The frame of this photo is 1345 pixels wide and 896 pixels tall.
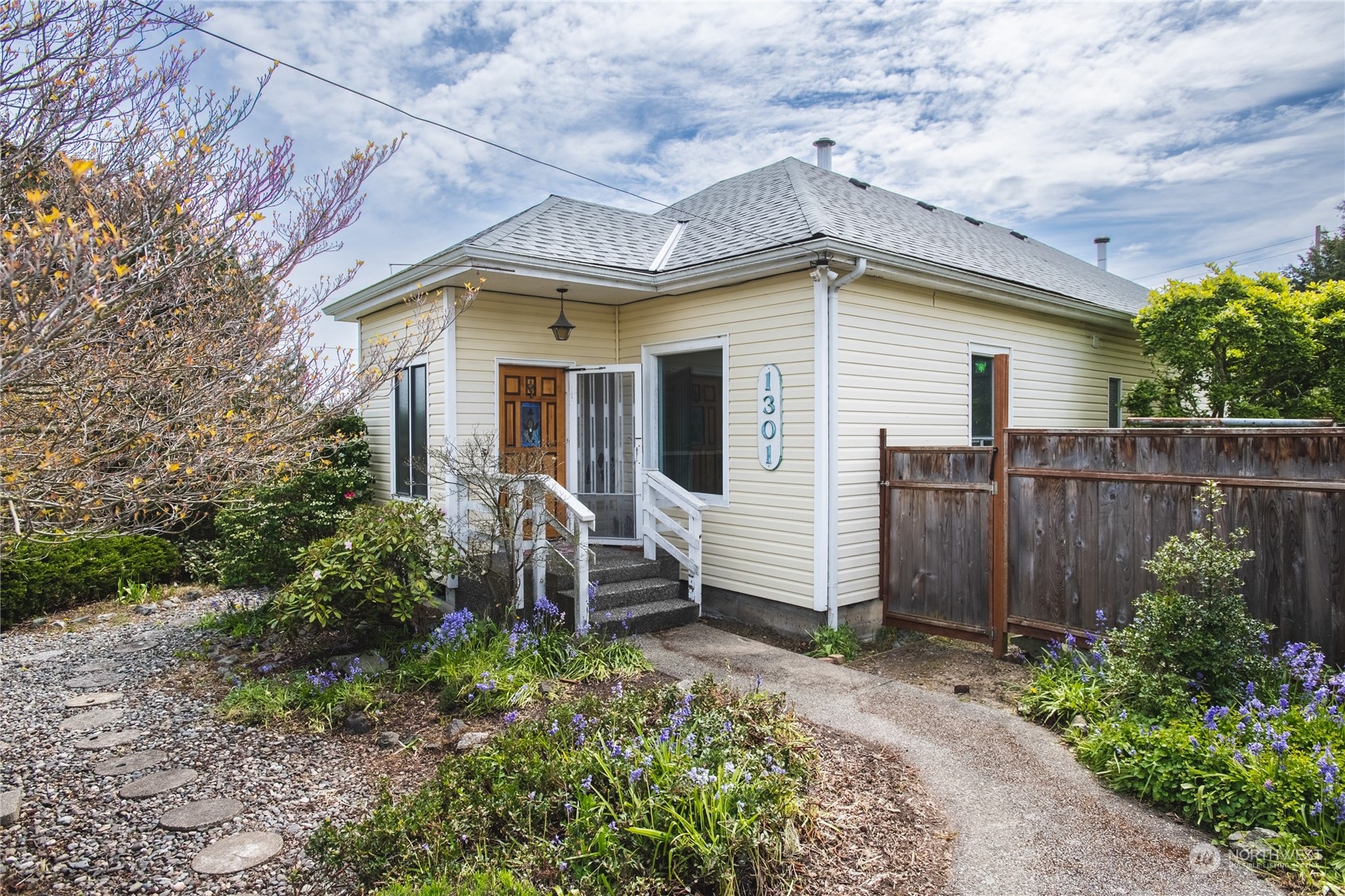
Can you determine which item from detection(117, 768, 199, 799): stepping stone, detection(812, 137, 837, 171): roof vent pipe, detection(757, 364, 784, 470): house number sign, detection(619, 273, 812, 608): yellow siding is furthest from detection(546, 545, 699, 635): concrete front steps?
detection(812, 137, 837, 171): roof vent pipe

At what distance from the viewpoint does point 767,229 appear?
7.81 meters

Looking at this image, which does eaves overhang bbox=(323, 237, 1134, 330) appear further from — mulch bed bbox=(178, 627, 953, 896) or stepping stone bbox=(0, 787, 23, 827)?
stepping stone bbox=(0, 787, 23, 827)

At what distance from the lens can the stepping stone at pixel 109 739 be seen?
454cm

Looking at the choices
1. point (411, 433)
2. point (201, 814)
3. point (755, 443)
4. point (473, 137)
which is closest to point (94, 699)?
point (201, 814)

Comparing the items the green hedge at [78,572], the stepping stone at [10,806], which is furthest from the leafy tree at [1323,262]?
the stepping stone at [10,806]

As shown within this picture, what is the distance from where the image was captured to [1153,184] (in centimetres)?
1499

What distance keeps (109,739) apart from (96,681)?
1.60m

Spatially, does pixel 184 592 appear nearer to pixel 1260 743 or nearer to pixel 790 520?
pixel 790 520

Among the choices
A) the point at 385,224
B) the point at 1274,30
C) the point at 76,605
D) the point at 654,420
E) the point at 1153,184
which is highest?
the point at 1153,184

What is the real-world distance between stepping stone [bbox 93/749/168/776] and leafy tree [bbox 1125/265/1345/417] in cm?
1210

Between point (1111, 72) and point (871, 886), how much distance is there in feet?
29.0

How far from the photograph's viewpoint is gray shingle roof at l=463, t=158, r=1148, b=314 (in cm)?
775

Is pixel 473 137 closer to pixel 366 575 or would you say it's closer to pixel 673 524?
pixel 673 524

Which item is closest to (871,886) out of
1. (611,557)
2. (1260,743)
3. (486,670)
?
(1260,743)
